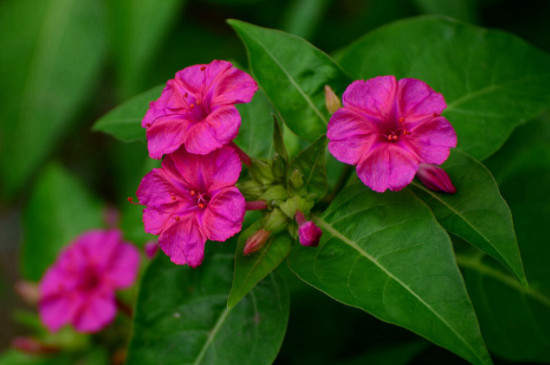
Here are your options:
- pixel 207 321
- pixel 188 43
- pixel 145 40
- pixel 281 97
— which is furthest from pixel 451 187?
pixel 188 43

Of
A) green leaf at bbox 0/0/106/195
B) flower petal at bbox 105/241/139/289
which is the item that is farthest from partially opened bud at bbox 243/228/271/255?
green leaf at bbox 0/0/106/195

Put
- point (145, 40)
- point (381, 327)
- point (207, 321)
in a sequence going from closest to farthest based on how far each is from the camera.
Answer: point (207, 321), point (381, 327), point (145, 40)

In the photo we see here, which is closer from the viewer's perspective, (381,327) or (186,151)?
(186,151)

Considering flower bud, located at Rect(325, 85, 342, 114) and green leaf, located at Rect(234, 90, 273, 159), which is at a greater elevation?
flower bud, located at Rect(325, 85, 342, 114)

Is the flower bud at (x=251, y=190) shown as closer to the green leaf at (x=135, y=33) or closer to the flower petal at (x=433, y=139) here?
the flower petal at (x=433, y=139)

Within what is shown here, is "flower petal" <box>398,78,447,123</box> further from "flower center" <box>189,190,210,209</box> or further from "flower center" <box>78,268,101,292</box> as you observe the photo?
"flower center" <box>78,268,101,292</box>

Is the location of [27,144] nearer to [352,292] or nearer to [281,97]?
[281,97]

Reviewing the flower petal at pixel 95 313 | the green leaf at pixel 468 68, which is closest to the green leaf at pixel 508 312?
the green leaf at pixel 468 68
